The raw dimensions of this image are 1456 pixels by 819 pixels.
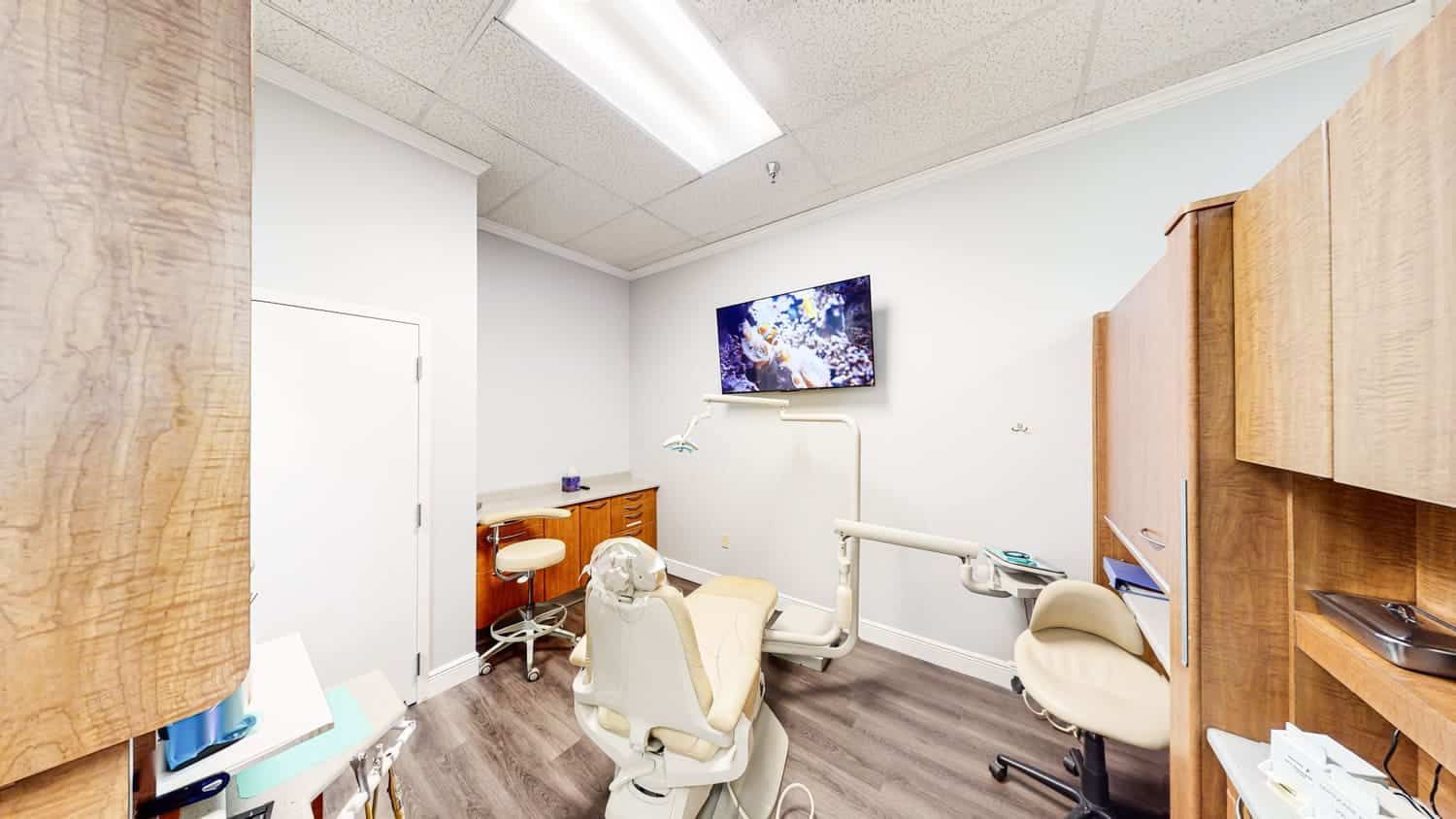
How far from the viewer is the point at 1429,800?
0.73m

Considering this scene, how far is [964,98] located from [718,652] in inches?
99.7

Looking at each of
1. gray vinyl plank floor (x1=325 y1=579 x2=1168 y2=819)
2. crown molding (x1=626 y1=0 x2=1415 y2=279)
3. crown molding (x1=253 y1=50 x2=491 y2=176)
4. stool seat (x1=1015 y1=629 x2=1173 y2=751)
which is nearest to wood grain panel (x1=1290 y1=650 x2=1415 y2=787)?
stool seat (x1=1015 y1=629 x2=1173 y2=751)

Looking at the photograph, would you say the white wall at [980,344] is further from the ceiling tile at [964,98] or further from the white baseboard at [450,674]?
the white baseboard at [450,674]

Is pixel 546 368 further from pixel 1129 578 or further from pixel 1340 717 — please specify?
pixel 1340 717

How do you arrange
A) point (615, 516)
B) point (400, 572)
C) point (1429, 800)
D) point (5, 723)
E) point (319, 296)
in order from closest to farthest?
point (5, 723) < point (1429, 800) < point (319, 296) < point (400, 572) < point (615, 516)

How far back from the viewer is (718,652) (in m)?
1.59

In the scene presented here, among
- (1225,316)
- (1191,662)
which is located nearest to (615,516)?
(1191,662)

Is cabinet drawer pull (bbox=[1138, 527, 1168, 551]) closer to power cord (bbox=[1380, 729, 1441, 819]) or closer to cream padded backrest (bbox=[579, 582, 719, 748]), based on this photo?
power cord (bbox=[1380, 729, 1441, 819])

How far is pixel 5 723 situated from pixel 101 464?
0.53 ft

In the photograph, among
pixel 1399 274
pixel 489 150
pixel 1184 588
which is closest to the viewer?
pixel 1399 274

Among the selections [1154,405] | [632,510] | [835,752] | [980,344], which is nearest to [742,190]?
[980,344]

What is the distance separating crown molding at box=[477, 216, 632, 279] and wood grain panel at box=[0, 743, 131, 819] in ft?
9.39

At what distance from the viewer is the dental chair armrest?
238cm

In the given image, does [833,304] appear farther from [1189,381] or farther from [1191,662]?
[1191,662]
